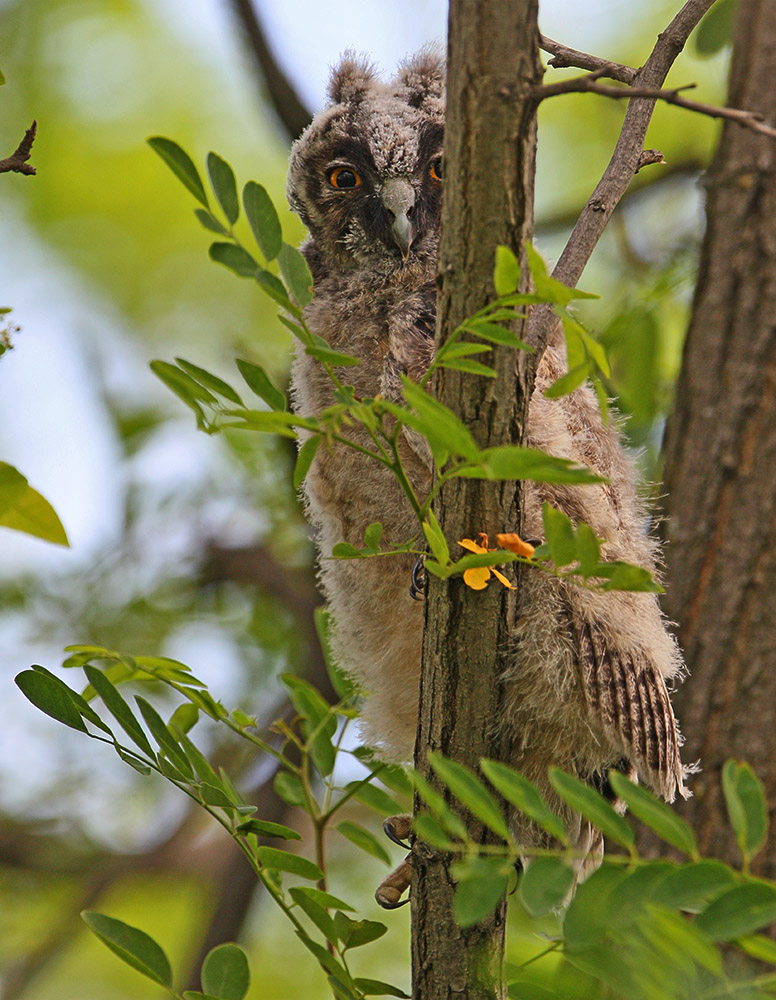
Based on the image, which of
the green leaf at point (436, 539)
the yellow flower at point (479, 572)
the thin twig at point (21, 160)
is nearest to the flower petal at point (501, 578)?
the yellow flower at point (479, 572)

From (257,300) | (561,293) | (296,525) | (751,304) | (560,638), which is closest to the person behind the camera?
(561,293)

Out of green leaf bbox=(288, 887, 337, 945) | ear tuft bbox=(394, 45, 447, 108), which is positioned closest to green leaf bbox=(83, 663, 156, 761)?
green leaf bbox=(288, 887, 337, 945)

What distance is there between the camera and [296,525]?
11.8ft

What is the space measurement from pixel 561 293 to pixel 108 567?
2920 millimetres

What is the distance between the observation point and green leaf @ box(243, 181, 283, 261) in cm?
106

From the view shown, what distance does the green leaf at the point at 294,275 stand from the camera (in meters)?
1.08

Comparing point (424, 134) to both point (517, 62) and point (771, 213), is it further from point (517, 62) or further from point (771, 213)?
point (517, 62)

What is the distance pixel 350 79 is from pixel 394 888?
1943 mm

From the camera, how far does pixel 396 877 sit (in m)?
1.97

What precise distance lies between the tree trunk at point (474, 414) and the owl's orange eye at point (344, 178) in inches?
50.8

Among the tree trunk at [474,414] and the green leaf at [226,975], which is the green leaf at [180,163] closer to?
the tree trunk at [474,414]

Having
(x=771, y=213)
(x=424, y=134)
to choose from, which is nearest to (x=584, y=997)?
(x=424, y=134)

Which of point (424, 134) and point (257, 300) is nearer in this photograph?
point (424, 134)

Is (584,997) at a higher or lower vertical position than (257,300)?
lower
